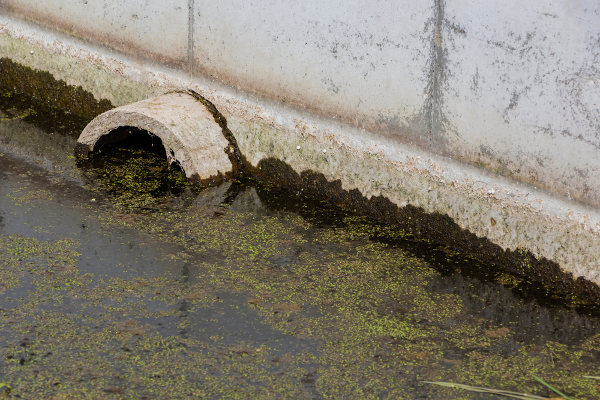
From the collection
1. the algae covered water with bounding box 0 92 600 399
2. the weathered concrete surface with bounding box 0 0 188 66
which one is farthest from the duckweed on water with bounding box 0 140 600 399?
the weathered concrete surface with bounding box 0 0 188 66

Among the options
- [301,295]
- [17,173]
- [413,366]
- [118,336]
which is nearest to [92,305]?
[118,336]

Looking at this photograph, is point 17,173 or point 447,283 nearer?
point 447,283

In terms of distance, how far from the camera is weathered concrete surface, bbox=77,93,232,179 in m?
3.79

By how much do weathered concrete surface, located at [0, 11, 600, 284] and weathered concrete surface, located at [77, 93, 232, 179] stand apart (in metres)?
0.11

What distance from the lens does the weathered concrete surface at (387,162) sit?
3.01 meters

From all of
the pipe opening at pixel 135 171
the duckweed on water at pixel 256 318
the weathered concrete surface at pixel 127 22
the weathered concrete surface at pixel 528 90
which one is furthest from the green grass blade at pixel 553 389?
the weathered concrete surface at pixel 127 22

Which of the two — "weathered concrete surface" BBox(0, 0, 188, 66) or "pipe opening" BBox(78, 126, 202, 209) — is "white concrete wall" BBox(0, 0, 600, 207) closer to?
"weathered concrete surface" BBox(0, 0, 188, 66)

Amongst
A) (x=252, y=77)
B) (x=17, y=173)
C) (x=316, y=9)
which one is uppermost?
(x=316, y=9)

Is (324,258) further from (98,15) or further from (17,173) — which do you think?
(98,15)

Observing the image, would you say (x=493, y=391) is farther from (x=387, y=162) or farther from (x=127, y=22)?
(x=127, y=22)

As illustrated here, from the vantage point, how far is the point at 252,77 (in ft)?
12.6

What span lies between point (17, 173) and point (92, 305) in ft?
4.38

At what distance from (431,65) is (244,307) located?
46.1 inches

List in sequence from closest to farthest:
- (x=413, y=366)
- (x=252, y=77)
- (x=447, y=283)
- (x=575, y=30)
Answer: (x=413, y=366) → (x=575, y=30) → (x=447, y=283) → (x=252, y=77)
